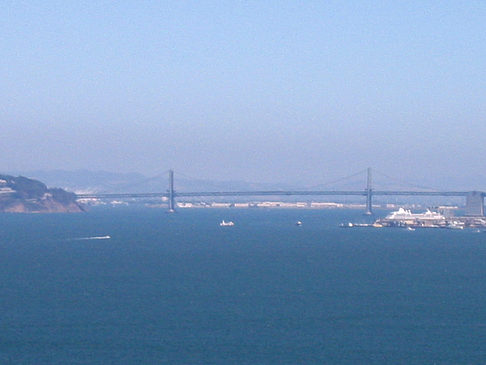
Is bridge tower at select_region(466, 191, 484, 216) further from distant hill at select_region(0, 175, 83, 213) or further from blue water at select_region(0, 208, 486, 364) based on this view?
distant hill at select_region(0, 175, 83, 213)

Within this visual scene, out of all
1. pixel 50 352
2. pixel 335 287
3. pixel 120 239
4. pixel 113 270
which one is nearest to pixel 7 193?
pixel 120 239

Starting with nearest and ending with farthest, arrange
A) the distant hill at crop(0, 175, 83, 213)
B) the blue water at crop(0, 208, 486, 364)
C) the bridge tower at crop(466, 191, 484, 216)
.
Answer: the blue water at crop(0, 208, 486, 364)
the bridge tower at crop(466, 191, 484, 216)
the distant hill at crop(0, 175, 83, 213)

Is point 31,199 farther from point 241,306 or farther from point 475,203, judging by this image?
point 241,306

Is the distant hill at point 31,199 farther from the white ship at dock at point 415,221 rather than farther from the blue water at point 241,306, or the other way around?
the blue water at point 241,306

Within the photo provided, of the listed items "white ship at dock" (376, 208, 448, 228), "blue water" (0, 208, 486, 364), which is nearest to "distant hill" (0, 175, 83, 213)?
"white ship at dock" (376, 208, 448, 228)

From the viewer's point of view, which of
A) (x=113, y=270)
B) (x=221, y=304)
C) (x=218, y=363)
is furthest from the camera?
(x=113, y=270)

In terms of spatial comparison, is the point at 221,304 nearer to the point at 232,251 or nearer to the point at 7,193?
the point at 232,251

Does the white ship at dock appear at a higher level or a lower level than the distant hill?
lower

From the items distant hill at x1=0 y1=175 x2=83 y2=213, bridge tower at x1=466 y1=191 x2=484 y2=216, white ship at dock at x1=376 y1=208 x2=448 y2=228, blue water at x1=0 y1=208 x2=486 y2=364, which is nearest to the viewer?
blue water at x1=0 y1=208 x2=486 y2=364
